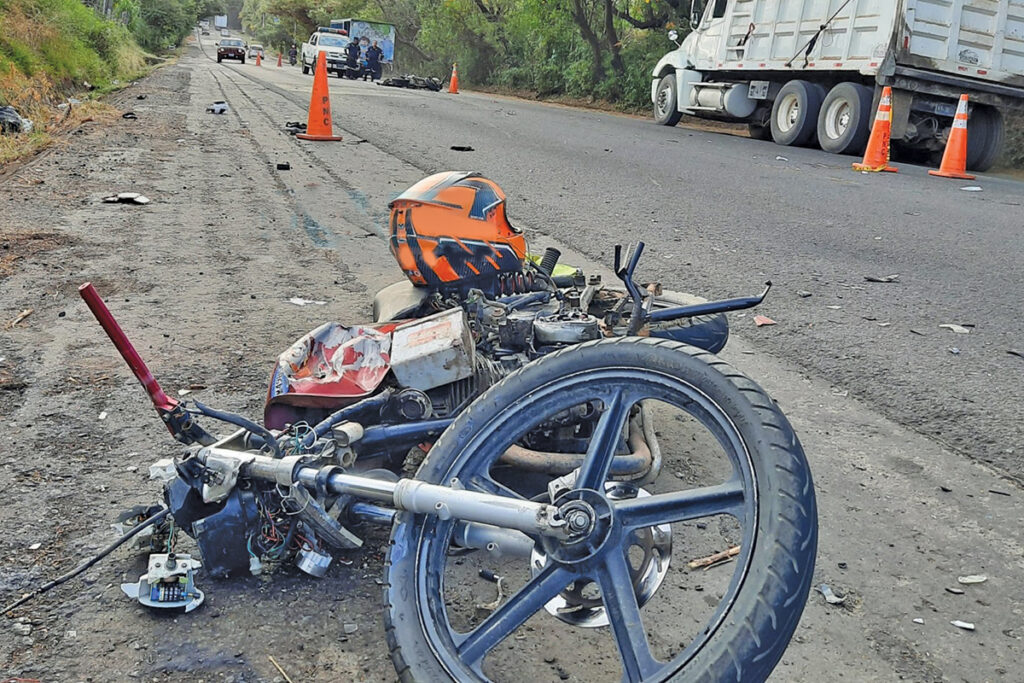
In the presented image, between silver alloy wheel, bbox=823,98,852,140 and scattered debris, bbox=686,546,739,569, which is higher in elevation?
silver alloy wheel, bbox=823,98,852,140

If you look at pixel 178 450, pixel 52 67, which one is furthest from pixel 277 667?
pixel 52 67

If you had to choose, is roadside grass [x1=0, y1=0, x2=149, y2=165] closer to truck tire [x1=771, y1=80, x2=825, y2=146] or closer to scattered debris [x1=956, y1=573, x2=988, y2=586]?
scattered debris [x1=956, y1=573, x2=988, y2=586]

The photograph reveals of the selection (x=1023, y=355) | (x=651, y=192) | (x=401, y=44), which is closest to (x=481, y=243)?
(x=1023, y=355)

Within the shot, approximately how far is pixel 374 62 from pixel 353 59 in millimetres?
1143

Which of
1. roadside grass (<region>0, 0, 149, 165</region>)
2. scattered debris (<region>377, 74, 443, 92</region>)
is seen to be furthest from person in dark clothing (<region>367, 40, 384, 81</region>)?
roadside grass (<region>0, 0, 149, 165</region>)

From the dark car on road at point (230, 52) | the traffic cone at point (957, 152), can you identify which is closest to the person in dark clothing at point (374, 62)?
the dark car on road at point (230, 52)

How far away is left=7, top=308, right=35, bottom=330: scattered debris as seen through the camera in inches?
170

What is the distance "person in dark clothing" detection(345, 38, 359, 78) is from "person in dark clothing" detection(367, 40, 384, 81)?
66 centimetres

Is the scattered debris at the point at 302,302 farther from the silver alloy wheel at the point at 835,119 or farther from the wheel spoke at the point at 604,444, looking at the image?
the silver alloy wheel at the point at 835,119

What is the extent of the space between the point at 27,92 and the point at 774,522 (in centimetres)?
1527

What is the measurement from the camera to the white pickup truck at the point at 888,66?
14.3m

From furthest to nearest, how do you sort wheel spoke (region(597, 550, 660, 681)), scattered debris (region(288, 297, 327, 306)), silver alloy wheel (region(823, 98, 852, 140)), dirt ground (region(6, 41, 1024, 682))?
silver alloy wheel (region(823, 98, 852, 140))
scattered debris (region(288, 297, 327, 306))
dirt ground (region(6, 41, 1024, 682))
wheel spoke (region(597, 550, 660, 681))

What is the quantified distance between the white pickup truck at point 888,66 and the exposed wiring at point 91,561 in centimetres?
1401

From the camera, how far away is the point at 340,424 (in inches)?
101
